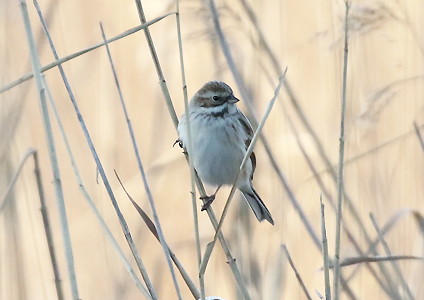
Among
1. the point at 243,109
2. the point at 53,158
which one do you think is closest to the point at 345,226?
the point at 243,109

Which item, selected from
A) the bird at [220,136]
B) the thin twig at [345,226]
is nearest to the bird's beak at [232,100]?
the bird at [220,136]

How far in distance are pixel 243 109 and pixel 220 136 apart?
14 cm

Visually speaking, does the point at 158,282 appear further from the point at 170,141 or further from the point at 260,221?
the point at 170,141

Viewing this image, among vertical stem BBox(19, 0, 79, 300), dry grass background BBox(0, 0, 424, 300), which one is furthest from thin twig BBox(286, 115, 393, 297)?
vertical stem BBox(19, 0, 79, 300)

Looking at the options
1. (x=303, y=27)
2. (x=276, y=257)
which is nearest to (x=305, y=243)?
(x=276, y=257)

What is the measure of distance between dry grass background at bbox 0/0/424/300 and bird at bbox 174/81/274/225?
0.08m

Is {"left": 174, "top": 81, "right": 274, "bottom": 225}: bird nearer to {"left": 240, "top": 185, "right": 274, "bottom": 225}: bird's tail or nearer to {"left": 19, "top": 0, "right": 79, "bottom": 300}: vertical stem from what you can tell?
{"left": 240, "top": 185, "right": 274, "bottom": 225}: bird's tail

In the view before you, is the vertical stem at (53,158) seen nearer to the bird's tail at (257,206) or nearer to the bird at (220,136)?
the bird at (220,136)

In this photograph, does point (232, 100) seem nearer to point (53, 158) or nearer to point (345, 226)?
point (345, 226)

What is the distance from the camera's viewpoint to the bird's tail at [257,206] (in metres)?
2.08

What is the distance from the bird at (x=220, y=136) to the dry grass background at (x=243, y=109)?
0.08m

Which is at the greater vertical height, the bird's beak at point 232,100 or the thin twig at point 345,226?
the bird's beak at point 232,100

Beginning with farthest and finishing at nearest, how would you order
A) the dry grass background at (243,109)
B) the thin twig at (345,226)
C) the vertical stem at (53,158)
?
the dry grass background at (243,109)
the thin twig at (345,226)
the vertical stem at (53,158)

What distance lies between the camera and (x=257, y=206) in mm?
2100
